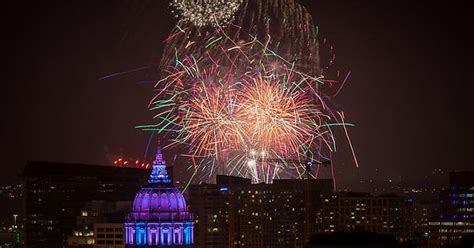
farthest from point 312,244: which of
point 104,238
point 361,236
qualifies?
point 104,238

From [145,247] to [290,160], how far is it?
14896 millimetres

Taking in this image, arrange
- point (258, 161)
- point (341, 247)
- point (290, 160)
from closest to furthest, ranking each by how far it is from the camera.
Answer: point (341, 247) < point (258, 161) < point (290, 160)

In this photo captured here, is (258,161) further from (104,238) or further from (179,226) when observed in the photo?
(104,238)

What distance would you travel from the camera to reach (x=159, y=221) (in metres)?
167

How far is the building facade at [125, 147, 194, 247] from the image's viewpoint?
166 metres

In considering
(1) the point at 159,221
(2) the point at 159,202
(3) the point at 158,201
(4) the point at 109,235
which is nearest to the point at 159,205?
(2) the point at 159,202

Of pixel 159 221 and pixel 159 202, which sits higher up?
pixel 159 202

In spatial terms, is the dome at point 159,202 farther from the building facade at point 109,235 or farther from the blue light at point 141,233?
the building facade at point 109,235

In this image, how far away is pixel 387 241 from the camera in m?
143

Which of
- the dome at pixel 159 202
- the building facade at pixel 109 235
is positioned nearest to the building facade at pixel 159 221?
the dome at pixel 159 202

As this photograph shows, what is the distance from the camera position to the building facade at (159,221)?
166500mm

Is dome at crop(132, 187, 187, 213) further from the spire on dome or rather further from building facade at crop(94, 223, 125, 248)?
building facade at crop(94, 223, 125, 248)

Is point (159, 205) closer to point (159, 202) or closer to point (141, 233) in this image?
point (159, 202)

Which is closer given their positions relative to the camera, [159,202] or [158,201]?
[159,202]
